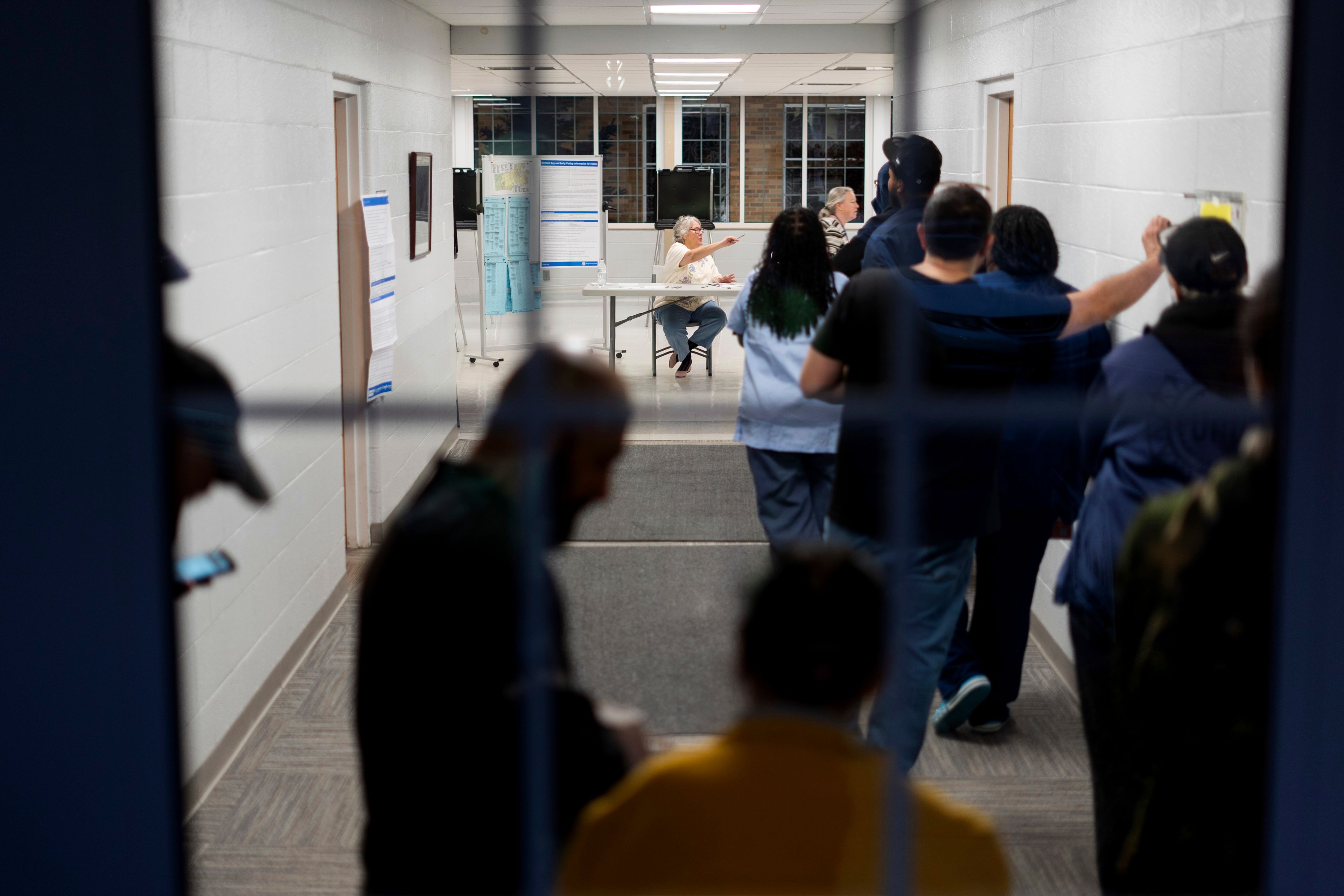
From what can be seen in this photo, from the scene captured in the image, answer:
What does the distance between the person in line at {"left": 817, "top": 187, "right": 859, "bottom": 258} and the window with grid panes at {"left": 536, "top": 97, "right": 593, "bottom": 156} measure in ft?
1.24

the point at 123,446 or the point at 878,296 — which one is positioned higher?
the point at 878,296

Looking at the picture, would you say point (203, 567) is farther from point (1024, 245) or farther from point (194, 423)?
point (1024, 245)

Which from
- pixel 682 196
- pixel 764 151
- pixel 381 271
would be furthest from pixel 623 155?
pixel 764 151

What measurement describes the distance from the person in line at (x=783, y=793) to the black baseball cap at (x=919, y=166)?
0.56m

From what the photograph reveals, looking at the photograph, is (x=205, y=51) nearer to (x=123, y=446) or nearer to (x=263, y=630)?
(x=263, y=630)

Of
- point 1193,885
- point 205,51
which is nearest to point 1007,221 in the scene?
point 1193,885

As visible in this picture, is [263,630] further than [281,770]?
Yes

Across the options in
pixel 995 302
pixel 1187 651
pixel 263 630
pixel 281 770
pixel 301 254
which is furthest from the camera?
pixel 301 254

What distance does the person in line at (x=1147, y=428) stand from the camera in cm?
103

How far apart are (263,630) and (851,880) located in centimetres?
155

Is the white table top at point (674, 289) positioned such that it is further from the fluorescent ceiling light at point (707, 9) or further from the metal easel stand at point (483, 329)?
the fluorescent ceiling light at point (707, 9)

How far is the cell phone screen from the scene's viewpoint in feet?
3.41

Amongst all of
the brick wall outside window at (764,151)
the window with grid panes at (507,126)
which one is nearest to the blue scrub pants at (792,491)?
the window with grid panes at (507,126)

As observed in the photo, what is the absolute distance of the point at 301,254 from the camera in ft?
8.58
